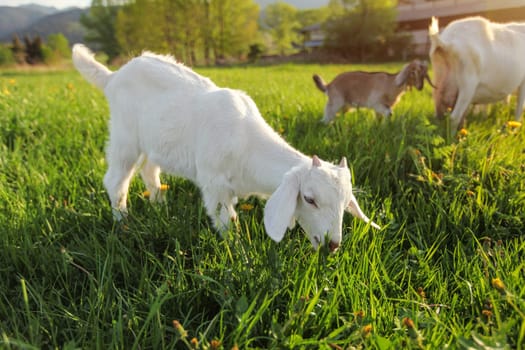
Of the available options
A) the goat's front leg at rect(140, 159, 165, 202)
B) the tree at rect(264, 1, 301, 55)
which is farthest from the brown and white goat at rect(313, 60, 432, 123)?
the tree at rect(264, 1, 301, 55)

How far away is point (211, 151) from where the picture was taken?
2.24m

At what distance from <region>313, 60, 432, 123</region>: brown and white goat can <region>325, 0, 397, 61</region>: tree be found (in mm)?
27274

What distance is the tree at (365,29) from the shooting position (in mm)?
30812

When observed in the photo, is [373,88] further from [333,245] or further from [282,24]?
[282,24]

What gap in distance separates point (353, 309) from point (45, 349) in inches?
46.1

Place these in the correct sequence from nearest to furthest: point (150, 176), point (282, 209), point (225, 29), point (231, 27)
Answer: point (282, 209)
point (150, 176)
point (225, 29)
point (231, 27)

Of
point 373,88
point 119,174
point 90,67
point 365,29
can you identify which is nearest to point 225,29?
point 365,29

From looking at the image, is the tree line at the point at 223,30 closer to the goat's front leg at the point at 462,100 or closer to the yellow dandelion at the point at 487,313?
the goat's front leg at the point at 462,100

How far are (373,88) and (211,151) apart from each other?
344 cm

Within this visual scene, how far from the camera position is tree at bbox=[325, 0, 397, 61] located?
101 ft

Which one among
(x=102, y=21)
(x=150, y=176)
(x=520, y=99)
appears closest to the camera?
(x=150, y=176)

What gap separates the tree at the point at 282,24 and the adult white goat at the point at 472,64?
64298 millimetres

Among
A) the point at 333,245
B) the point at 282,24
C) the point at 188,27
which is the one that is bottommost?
the point at 333,245

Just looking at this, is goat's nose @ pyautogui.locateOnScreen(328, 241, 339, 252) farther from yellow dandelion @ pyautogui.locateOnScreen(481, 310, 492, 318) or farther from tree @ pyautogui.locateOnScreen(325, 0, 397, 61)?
tree @ pyautogui.locateOnScreen(325, 0, 397, 61)
